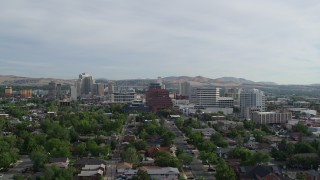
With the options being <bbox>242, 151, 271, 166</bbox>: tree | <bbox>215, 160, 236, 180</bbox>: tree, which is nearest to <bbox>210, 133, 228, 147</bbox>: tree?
<bbox>242, 151, 271, 166</bbox>: tree

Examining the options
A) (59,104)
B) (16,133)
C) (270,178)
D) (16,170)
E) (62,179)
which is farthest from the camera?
(59,104)

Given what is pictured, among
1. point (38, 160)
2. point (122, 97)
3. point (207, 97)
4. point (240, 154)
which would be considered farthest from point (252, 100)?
point (38, 160)

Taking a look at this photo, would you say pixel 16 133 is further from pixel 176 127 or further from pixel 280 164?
pixel 280 164

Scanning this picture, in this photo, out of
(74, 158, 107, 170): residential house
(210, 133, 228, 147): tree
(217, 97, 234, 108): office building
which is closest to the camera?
(74, 158, 107, 170): residential house

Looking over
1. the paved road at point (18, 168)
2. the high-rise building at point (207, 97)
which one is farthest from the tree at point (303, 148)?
the high-rise building at point (207, 97)

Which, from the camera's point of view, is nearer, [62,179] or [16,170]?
[62,179]

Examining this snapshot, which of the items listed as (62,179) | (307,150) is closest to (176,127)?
(307,150)

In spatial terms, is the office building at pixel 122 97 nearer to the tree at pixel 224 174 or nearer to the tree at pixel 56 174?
the tree at pixel 56 174

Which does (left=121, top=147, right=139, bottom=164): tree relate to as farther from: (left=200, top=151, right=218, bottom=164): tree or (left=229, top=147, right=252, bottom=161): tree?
(left=229, top=147, right=252, bottom=161): tree
